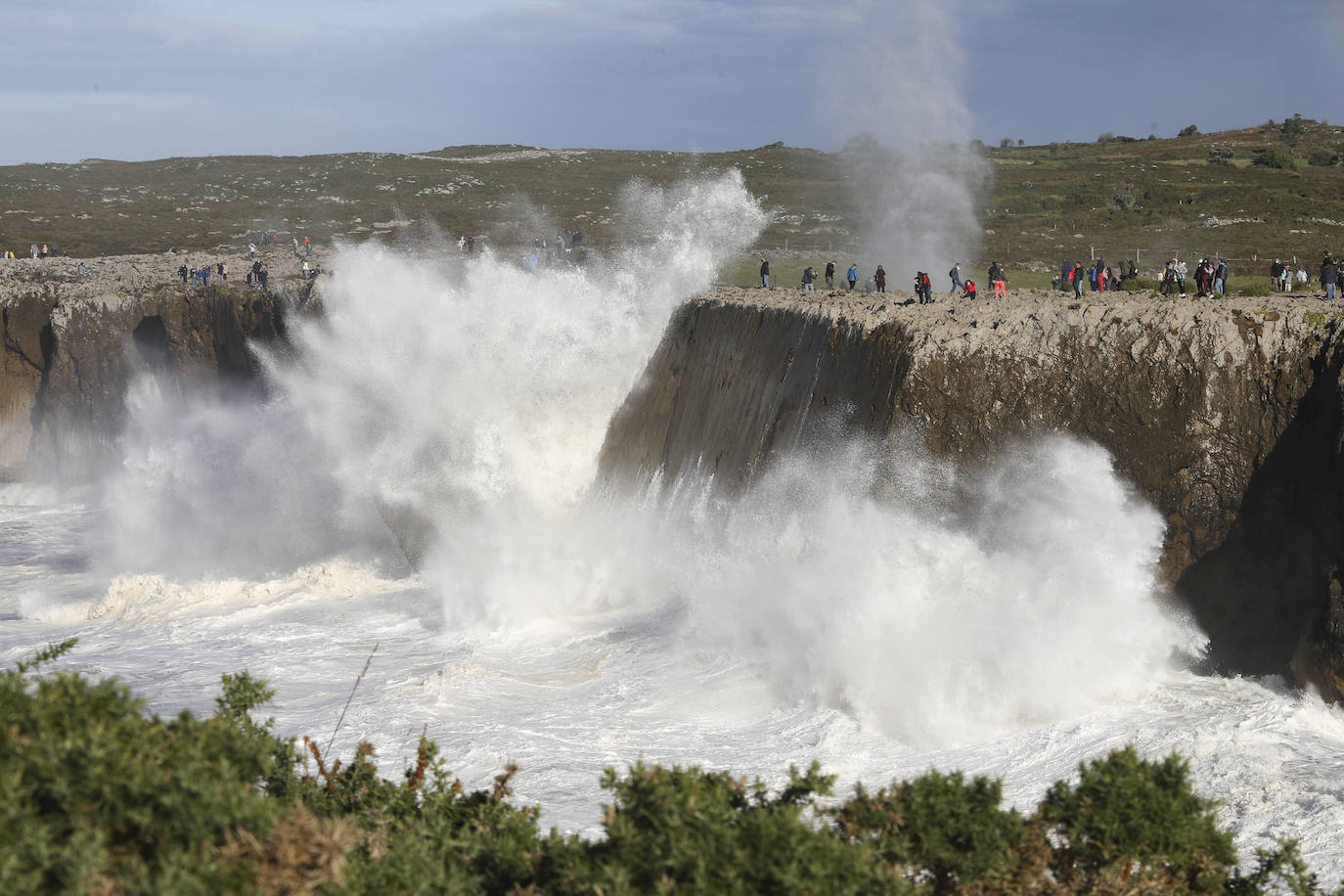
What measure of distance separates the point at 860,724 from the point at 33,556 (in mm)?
24209

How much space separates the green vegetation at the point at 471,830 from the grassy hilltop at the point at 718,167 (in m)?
37.3

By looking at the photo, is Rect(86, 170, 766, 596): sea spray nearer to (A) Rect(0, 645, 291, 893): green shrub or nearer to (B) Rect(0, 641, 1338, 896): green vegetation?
(B) Rect(0, 641, 1338, 896): green vegetation

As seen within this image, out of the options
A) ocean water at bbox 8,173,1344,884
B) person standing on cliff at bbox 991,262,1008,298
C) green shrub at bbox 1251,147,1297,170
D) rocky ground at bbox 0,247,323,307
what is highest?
green shrub at bbox 1251,147,1297,170

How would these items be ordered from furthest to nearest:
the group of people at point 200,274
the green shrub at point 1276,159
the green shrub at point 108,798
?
the green shrub at point 1276,159 → the group of people at point 200,274 → the green shrub at point 108,798

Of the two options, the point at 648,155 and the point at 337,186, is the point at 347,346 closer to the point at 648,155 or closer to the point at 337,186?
the point at 337,186

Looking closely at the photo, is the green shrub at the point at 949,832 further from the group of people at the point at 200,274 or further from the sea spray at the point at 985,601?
the group of people at the point at 200,274

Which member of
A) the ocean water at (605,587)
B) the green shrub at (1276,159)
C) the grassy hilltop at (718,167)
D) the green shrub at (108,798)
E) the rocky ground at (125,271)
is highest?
the green shrub at (1276,159)

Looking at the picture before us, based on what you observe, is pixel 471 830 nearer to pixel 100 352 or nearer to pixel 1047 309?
pixel 1047 309

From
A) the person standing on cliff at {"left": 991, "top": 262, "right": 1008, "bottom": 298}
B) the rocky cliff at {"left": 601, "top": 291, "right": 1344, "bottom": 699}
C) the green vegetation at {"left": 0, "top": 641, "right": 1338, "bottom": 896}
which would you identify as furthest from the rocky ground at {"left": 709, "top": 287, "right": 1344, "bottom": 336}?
the green vegetation at {"left": 0, "top": 641, "right": 1338, "bottom": 896}

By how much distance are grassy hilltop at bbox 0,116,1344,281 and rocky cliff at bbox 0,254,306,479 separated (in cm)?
2100

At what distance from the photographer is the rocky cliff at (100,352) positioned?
39.0m

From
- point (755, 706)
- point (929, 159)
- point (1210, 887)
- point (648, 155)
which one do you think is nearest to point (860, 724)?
point (755, 706)

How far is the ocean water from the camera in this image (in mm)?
14664

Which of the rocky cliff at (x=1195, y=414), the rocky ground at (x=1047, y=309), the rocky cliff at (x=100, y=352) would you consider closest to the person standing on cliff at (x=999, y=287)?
the rocky ground at (x=1047, y=309)
